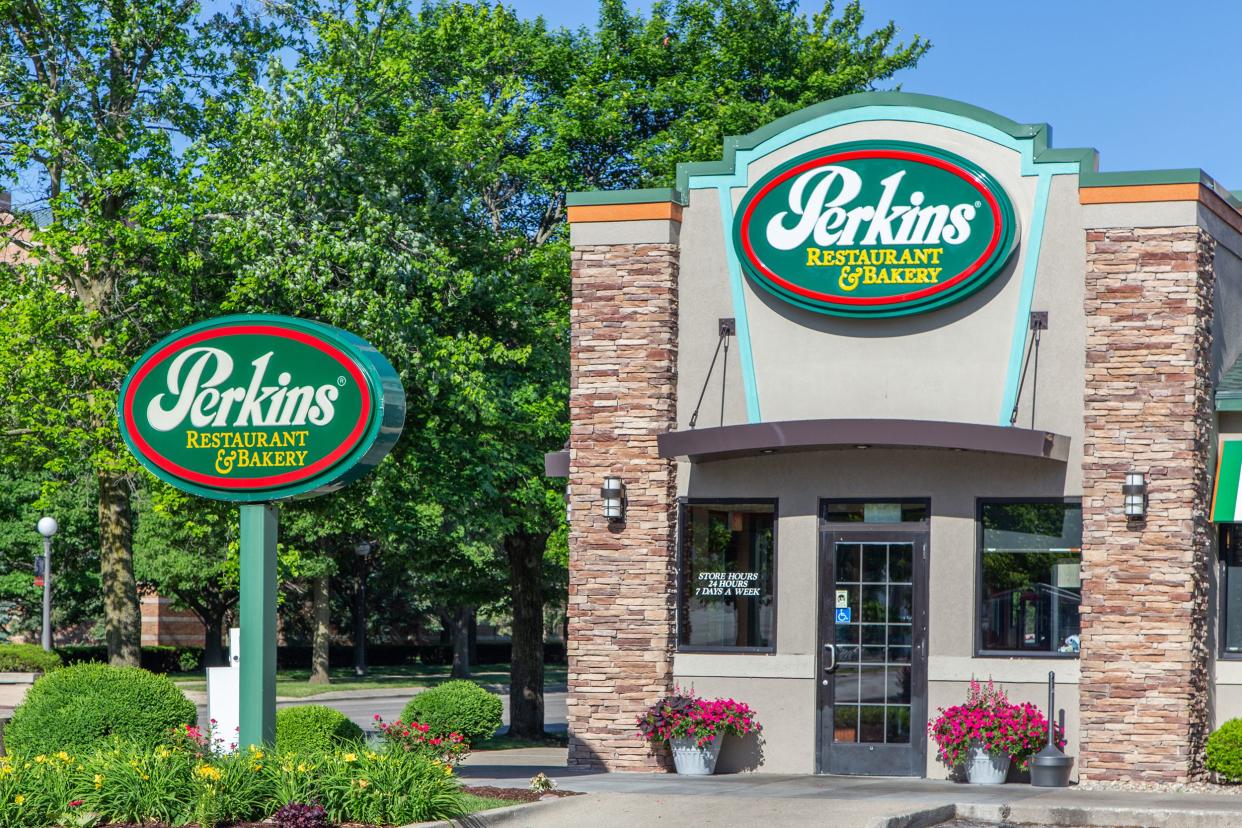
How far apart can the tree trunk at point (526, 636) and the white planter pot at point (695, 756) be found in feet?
38.8

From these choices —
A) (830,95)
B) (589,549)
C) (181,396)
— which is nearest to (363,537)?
(830,95)

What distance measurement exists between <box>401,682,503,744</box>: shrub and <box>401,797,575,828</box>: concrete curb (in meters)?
7.19

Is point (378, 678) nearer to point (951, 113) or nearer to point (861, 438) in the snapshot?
point (861, 438)

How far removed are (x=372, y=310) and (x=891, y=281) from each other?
29.8ft

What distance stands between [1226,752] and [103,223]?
17.7 metres

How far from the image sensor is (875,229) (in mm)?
17453

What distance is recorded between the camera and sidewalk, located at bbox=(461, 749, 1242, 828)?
43.6 feet

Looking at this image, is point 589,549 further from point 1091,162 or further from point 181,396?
point 1091,162

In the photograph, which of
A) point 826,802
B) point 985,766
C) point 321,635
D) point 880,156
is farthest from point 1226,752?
point 321,635

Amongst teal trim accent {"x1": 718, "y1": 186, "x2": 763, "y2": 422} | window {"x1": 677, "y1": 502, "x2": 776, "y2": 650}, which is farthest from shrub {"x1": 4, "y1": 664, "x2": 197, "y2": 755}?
teal trim accent {"x1": 718, "y1": 186, "x2": 763, "y2": 422}

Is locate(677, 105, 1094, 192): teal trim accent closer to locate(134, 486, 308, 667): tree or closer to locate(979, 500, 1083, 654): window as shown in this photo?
locate(979, 500, 1083, 654): window

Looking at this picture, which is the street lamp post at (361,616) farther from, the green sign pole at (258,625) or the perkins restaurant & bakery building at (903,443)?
the green sign pole at (258,625)

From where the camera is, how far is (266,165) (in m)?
24.8

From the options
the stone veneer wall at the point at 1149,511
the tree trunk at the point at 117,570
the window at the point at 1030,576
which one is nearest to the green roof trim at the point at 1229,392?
the stone veneer wall at the point at 1149,511
